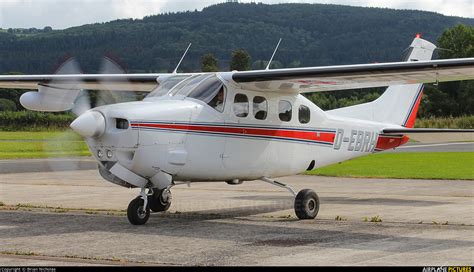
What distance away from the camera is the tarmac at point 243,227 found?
365 inches

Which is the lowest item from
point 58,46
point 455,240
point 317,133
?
point 455,240

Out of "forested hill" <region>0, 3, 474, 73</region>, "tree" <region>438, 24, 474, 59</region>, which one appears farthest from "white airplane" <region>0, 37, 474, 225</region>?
"tree" <region>438, 24, 474, 59</region>

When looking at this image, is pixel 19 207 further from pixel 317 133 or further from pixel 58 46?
pixel 58 46

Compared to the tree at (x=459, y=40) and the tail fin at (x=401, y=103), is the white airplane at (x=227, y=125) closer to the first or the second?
the tail fin at (x=401, y=103)

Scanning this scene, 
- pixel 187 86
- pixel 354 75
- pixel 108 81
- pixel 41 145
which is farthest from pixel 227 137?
pixel 41 145

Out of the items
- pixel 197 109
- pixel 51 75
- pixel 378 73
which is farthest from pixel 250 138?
pixel 51 75

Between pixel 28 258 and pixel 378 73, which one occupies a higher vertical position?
pixel 378 73

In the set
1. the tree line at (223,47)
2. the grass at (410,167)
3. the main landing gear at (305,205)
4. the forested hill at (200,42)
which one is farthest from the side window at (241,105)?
the forested hill at (200,42)

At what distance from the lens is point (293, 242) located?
10.6 meters

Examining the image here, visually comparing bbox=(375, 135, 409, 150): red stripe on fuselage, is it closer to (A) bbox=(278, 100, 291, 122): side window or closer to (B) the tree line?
(A) bbox=(278, 100, 291, 122): side window

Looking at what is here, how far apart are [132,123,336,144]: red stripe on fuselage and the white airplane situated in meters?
0.02

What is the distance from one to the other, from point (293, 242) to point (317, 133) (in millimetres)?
4415

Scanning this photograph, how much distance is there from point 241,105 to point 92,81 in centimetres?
390

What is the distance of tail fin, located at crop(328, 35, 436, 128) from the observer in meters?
16.5
